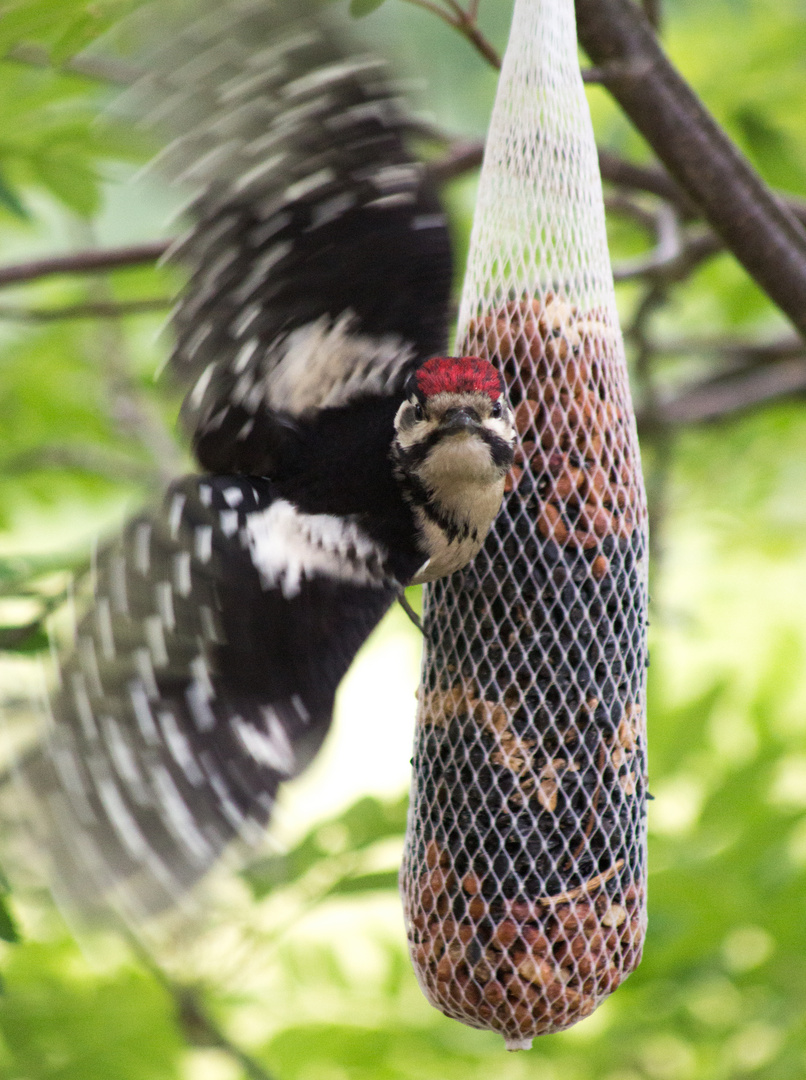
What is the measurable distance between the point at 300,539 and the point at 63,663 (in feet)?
1.44

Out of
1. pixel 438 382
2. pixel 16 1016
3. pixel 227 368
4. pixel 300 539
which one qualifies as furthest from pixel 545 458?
pixel 16 1016

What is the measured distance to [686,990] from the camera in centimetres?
265

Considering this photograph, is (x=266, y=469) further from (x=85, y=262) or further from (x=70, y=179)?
(x=70, y=179)

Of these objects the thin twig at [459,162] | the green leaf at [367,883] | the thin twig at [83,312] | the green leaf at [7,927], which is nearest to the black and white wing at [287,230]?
the thin twig at [459,162]

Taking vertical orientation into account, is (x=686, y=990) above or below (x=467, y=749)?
below

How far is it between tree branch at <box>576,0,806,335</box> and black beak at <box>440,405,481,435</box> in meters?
0.60

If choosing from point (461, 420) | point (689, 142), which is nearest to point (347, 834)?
point (461, 420)

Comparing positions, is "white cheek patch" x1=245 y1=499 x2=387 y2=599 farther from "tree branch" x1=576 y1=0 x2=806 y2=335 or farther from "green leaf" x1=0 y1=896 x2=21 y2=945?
"tree branch" x1=576 y1=0 x2=806 y2=335

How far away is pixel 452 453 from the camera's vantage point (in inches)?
71.3

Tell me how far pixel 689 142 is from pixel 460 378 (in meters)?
0.62

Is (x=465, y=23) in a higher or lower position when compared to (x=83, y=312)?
higher

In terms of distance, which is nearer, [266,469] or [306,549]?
[306,549]

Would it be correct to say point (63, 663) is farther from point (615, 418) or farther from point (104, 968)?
point (104, 968)

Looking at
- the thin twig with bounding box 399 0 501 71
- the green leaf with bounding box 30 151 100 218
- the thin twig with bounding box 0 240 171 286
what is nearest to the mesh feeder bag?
the thin twig with bounding box 399 0 501 71
